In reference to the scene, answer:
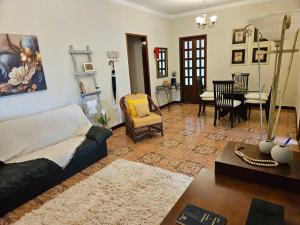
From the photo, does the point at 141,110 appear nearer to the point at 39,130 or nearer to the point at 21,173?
the point at 39,130

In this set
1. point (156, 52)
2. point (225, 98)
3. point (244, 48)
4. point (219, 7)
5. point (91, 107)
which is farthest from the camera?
point (156, 52)

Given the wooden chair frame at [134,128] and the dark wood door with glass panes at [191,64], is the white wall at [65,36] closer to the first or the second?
the wooden chair frame at [134,128]

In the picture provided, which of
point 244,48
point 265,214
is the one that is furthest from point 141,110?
point 244,48

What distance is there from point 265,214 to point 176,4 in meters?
5.30

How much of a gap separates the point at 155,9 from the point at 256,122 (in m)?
3.96

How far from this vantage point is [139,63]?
5.98 metres

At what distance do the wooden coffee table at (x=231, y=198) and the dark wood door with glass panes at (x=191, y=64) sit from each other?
5.32 metres

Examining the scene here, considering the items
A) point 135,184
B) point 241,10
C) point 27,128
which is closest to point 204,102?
point 241,10

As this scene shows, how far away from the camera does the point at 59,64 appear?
3361 mm

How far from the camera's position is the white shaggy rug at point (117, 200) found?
75.3 inches

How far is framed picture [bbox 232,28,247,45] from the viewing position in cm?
541

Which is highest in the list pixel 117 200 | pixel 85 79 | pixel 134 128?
pixel 85 79

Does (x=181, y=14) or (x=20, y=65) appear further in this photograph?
(x=181, y=14)

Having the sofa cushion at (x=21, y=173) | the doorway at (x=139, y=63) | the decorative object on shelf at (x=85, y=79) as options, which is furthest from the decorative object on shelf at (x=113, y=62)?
the sofa cushion at (x=21, y=173)
